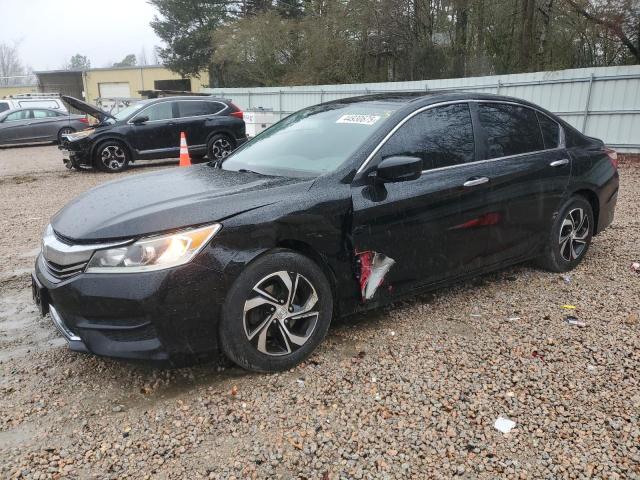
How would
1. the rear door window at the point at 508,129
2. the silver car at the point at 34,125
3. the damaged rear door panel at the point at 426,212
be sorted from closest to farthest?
1. the damaged rear door panel at the point at 426,212
2. the rear door window at the point at 508,129
3. the silver car at the point at 34,125

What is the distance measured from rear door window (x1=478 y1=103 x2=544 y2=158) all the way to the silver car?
17524 mm

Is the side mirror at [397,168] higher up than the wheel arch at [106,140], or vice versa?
the side mirror at [397,168]

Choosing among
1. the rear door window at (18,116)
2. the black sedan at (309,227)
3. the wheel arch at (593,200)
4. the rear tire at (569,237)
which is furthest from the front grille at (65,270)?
the rear door window at (18,116)

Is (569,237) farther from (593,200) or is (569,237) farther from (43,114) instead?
(43,114)

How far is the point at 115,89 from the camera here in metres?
47.1

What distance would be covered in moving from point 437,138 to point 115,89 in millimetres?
49084

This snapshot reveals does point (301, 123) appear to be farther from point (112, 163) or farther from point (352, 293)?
point (112, 163)

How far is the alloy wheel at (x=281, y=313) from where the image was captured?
2.86 meters

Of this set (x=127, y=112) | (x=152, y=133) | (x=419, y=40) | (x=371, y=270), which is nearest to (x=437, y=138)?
(x=371, y=270)

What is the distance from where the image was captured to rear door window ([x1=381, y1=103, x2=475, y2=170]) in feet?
11.4

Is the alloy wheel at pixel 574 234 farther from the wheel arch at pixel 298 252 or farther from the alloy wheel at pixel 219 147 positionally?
the alloy wheel at pixel 219 147

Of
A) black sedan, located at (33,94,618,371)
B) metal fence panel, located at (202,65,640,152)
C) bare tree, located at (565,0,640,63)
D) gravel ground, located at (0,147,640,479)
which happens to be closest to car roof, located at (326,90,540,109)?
black sedan, located at (33,94,618,371)

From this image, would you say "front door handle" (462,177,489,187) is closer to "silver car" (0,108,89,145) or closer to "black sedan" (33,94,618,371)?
"black sedan" (33,94,618,371)

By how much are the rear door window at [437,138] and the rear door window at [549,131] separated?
88 cm
